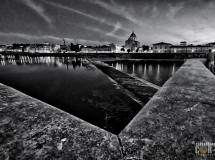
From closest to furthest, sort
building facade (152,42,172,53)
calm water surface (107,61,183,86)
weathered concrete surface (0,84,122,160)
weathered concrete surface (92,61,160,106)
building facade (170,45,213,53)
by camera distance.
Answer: weathered concrete surface (0,84,122,160) → weathered concrete surface (92,61,160,106) → calm water surface (107,61,183,86) → building facade (170,45,213,53) → building facade (152,42,172,53)

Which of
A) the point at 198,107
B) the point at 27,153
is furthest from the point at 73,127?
the point at 198,107

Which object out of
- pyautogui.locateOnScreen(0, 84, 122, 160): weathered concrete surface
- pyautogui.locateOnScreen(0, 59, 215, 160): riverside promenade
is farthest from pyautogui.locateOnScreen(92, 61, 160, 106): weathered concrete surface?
pyautogui.locateOnScreen(0, 84, 122, 160): weathered concrete surface

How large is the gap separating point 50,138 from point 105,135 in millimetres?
628

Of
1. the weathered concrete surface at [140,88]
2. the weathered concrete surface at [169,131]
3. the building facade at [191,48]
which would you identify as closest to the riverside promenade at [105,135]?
the weathered concrete surface at [169,131]

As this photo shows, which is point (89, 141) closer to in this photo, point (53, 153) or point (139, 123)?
point (53, 153)

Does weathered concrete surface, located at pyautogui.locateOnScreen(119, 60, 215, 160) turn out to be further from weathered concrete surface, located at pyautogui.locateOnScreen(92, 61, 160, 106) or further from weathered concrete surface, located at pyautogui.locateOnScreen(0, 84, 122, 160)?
weathered concrete surface, located at pyautogui.locateOnScreen(92, 61, 160, 106)

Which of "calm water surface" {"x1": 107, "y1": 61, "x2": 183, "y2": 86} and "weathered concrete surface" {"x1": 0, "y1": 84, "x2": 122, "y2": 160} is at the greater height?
"weathered concrete surface" {"x1": 0, "y1": 84, "x2": 122, "y2": 160}

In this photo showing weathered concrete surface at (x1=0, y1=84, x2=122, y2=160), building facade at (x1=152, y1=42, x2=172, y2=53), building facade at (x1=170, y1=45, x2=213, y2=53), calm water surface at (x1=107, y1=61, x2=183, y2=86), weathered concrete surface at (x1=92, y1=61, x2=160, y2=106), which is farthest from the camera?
building facade at (x1=152, y1=42, x2=172, y2=53)

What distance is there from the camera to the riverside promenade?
1.06m

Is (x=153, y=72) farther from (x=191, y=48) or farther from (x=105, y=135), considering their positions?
(x=191, y=48)

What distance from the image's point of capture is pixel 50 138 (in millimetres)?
1271

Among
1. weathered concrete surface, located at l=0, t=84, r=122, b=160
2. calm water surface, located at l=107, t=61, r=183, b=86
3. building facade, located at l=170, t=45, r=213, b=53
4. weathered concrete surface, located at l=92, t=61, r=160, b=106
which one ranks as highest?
building facade, located at l=170, t=45, r=213, b=53

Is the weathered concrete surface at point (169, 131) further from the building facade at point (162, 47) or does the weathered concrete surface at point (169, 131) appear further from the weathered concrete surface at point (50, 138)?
the building facade at point (162, 47)

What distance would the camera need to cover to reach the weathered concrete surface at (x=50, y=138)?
1.05 m
